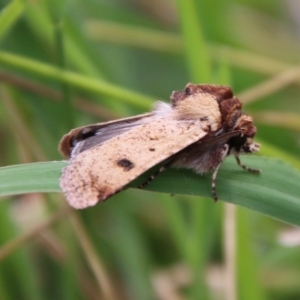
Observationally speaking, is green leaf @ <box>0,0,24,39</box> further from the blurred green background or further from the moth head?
the moth head

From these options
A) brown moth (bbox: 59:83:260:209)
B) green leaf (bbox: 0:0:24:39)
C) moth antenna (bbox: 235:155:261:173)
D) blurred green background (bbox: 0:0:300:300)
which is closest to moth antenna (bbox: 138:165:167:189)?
brown moth (bbox: 59:83:260:209)

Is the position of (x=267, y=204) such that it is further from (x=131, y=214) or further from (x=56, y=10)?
(x=131, y=214)

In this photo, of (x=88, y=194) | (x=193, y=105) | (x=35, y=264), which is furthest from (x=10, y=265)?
(x=193, y=105)

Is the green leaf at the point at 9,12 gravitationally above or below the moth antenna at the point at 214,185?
above

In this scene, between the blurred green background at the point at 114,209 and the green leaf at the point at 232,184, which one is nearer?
the green leaf at the point at 232,184

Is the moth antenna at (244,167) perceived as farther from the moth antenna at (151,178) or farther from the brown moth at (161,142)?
the moth antenna at (151,178)

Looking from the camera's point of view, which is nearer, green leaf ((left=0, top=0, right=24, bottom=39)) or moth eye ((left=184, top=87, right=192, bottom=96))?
moth eye ((left=184, top=87, right=192, bottom=96))

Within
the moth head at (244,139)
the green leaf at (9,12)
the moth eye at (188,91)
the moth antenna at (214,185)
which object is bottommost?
the moth antenna at (214,185)

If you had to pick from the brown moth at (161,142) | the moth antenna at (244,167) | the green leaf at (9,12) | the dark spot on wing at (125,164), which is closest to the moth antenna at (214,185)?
the brown moth at (161,142)
